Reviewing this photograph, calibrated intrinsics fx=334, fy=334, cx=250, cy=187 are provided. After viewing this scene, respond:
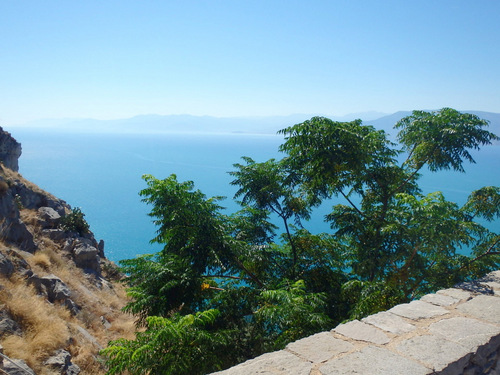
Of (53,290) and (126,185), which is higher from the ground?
(53,290)

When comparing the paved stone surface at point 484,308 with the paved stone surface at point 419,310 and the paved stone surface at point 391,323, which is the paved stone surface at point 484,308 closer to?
the paved stone surface at point 419,310

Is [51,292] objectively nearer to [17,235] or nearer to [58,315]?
[58,315]

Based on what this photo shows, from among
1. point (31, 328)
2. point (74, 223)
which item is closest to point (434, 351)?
point (31, 328)

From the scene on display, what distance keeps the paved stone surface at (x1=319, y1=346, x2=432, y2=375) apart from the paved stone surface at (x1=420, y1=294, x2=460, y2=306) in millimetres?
1367

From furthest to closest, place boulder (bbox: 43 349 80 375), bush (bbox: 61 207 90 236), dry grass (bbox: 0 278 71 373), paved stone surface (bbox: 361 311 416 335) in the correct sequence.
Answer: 1. bush (bbox: 61 207 90 236)
2. boulder (bbox: 43 349 80 375)
3. dry grass (bbox: 0 278 71 373)
4. paved stone surface (bbox: 361 311 416 335)

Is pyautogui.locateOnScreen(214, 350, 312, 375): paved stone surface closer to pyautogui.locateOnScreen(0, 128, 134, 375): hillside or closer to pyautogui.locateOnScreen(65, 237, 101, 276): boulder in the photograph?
pyautogui.locateOnScreen(0, 128, 134, 375): hillside

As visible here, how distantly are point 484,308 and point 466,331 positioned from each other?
73 cm

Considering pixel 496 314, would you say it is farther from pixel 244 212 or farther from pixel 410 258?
pixel 244 212

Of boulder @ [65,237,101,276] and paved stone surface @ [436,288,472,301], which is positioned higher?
paved stone surface @ [436,288,472,301]

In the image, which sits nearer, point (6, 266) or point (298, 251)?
point (298, 251)

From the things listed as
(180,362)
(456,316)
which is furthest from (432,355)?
(180,362)

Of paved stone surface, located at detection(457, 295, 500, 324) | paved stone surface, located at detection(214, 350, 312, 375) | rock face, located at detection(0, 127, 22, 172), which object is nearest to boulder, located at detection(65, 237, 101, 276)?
rock face, located at detection(0, 127, 22, 172)

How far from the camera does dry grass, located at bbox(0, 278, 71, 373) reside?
5687 mm

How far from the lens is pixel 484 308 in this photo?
11.4 feet
